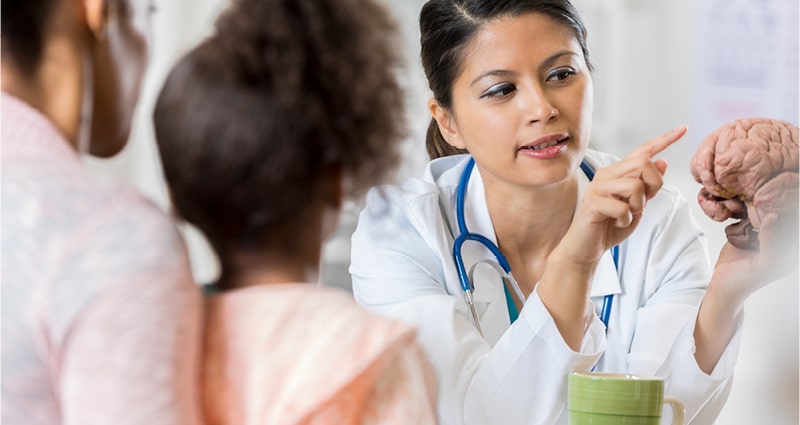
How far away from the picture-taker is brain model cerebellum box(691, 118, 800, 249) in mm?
831

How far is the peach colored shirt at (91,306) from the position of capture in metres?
0.46

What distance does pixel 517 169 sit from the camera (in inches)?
41.0

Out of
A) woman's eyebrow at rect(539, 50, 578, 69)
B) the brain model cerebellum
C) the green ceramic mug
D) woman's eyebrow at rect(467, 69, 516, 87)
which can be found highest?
woman's eyebrow at rect(539, 50, 578, 69)

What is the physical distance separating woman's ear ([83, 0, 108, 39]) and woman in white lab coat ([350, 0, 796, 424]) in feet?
1.17

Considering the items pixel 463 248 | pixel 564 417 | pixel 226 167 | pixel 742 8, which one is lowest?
pixel 564 417

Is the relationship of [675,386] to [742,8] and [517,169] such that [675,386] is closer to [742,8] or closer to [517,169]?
[517,169]

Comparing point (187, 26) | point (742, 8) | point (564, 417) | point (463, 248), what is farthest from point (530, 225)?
point (742, 8)

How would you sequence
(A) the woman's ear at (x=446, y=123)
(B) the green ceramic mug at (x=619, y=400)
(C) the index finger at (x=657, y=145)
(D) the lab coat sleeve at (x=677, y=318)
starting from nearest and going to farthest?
(B) the green ceramic mug at (x=619, y=400) < (C) the index finger at (x=657, y=145) < (D) the lab coat sleeve at (x=677, y=318) < (A) the woman's ear at (x=446, y=123)

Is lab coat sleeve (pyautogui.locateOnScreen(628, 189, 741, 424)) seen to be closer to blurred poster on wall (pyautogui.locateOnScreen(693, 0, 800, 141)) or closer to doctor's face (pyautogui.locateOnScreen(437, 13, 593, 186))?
doctor's face (pyautogui.locateOnScreen(437, 13, 593, 186))

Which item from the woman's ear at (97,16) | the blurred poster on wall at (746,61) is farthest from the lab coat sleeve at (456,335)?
the blurred poster on wall at (746,61)

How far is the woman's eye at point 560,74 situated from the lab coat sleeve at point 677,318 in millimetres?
211

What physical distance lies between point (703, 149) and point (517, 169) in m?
0.24

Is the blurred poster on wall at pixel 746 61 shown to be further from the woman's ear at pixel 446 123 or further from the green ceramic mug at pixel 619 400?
the green ceramic mug at pixel 619 400

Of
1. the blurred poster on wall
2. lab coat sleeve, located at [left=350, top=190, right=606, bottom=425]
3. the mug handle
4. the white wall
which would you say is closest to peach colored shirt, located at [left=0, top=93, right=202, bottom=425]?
lab coat sleeve, located at [left=350, top=190, right=606, bottom=425]
